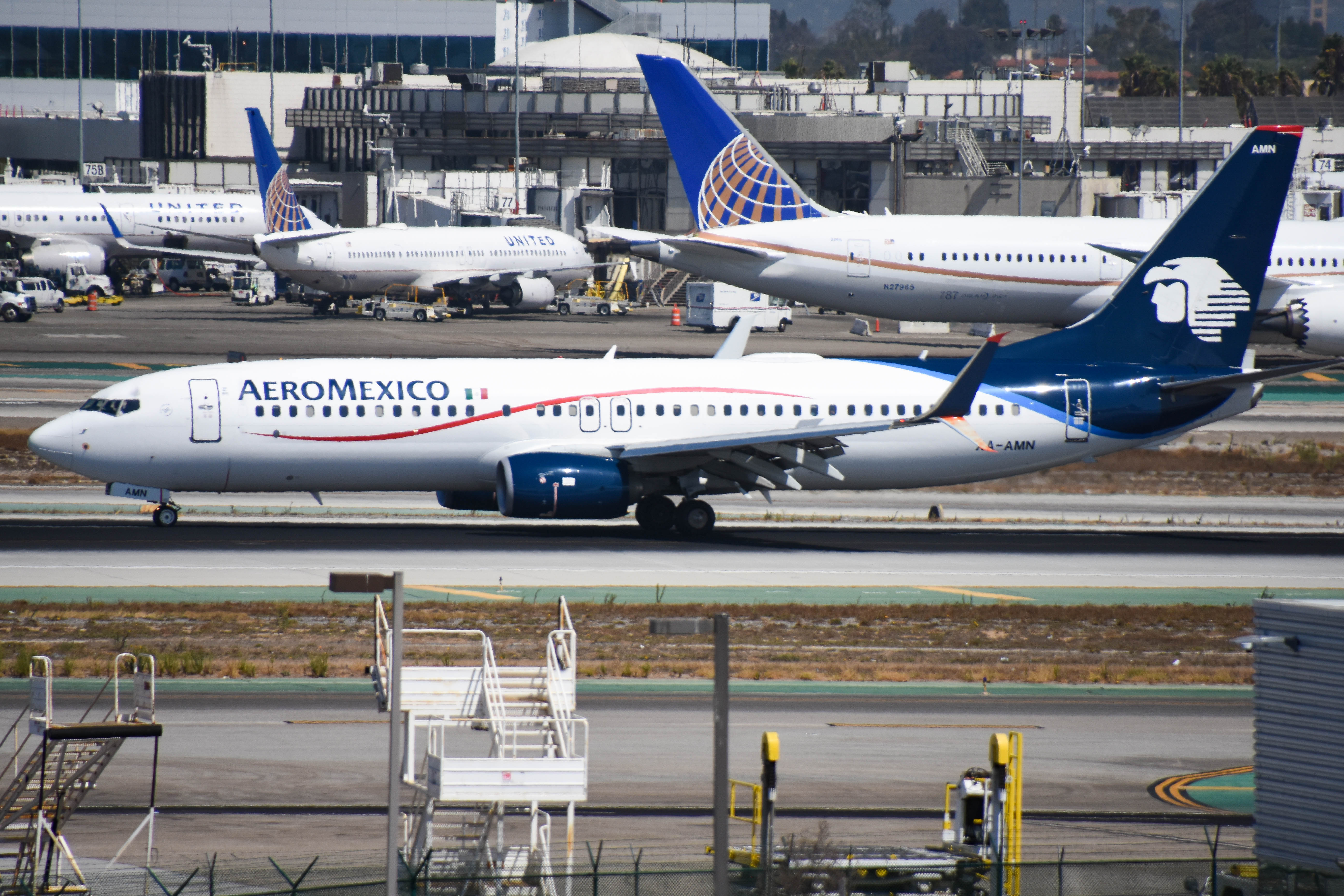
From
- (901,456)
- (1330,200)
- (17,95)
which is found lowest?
(901,456)

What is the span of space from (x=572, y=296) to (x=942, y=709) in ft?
305

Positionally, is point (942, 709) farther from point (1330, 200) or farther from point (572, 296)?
point (572, 296)

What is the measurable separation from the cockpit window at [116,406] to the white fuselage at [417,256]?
61417mm

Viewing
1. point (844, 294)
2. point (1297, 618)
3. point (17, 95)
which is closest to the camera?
point (1297, 618)

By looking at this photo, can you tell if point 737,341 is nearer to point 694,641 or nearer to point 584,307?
point 694,641

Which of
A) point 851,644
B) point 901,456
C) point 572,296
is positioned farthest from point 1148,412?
point 572,296

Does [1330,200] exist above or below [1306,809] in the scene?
above

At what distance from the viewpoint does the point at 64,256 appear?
380ft

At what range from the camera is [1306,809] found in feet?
64.7

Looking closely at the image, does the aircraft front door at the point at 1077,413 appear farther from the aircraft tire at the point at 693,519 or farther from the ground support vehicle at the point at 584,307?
the ground support vehicle at the point at 584,307

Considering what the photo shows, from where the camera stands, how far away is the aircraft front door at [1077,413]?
43.4 metres

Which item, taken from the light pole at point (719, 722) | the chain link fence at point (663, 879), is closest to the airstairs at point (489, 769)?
the chain link fence at point (663, 879)

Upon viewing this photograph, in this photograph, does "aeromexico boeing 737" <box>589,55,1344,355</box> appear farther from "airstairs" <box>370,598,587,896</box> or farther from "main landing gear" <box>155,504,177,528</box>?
"airstairs" <box>370,598,587,896</box>

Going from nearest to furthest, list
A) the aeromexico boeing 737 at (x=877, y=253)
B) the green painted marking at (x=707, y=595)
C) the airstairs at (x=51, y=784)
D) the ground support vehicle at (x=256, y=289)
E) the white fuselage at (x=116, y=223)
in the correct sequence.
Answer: the airstairs at (x=51, y=784), the green painted marking at (x=707, y=595), the aeromexico boeing 737 at (x=877, y=253), the ground support vehicle at (x=256, y=289), the white fuselage at (x=116, y=223)
